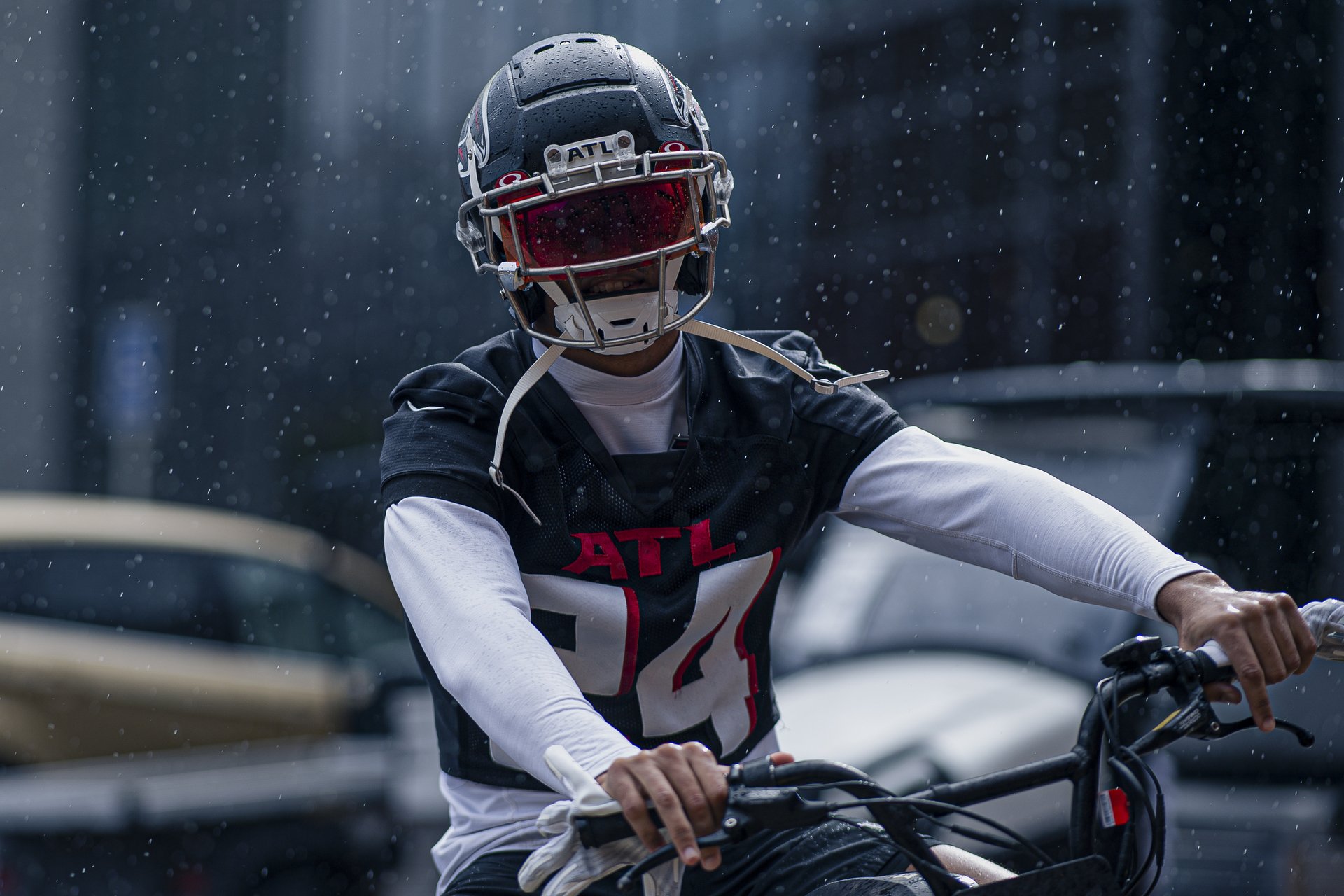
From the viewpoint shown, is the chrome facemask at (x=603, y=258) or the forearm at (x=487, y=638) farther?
the chrome facemask at (x=603, y=258)

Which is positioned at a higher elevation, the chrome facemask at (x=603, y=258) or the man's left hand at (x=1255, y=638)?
the chrome facemask at (x=603, y=258)

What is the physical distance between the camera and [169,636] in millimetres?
6398

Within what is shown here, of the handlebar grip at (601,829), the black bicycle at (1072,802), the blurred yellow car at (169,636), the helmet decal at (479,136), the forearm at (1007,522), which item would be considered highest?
the helmet decal at (479,136)

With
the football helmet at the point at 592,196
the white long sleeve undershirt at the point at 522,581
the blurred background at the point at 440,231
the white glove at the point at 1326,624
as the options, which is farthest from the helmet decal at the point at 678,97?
the blurred background at the point at 440,231

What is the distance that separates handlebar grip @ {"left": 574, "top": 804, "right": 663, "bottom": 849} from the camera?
1.55 m

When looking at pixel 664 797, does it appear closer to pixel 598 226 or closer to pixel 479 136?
pixel 598 226

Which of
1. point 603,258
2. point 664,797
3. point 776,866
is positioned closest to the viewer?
point 664,797

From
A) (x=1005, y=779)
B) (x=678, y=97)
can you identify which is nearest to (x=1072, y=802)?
(x=1005, y=779)

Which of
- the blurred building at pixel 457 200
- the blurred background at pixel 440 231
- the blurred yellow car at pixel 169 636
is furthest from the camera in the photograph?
the blurred building at pixel 457 200

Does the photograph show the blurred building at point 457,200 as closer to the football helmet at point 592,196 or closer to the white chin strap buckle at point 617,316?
the football helmet at point 592,196

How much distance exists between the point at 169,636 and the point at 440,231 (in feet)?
66.3

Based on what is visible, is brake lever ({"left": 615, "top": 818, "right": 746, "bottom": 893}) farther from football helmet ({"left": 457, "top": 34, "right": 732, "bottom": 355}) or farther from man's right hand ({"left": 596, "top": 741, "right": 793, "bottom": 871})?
football helmet ({"left": 457, "top": 34, "right": 732, "bottom": 355})

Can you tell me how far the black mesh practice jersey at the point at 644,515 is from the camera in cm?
228

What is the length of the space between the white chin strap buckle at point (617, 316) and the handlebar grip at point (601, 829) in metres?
0.89
